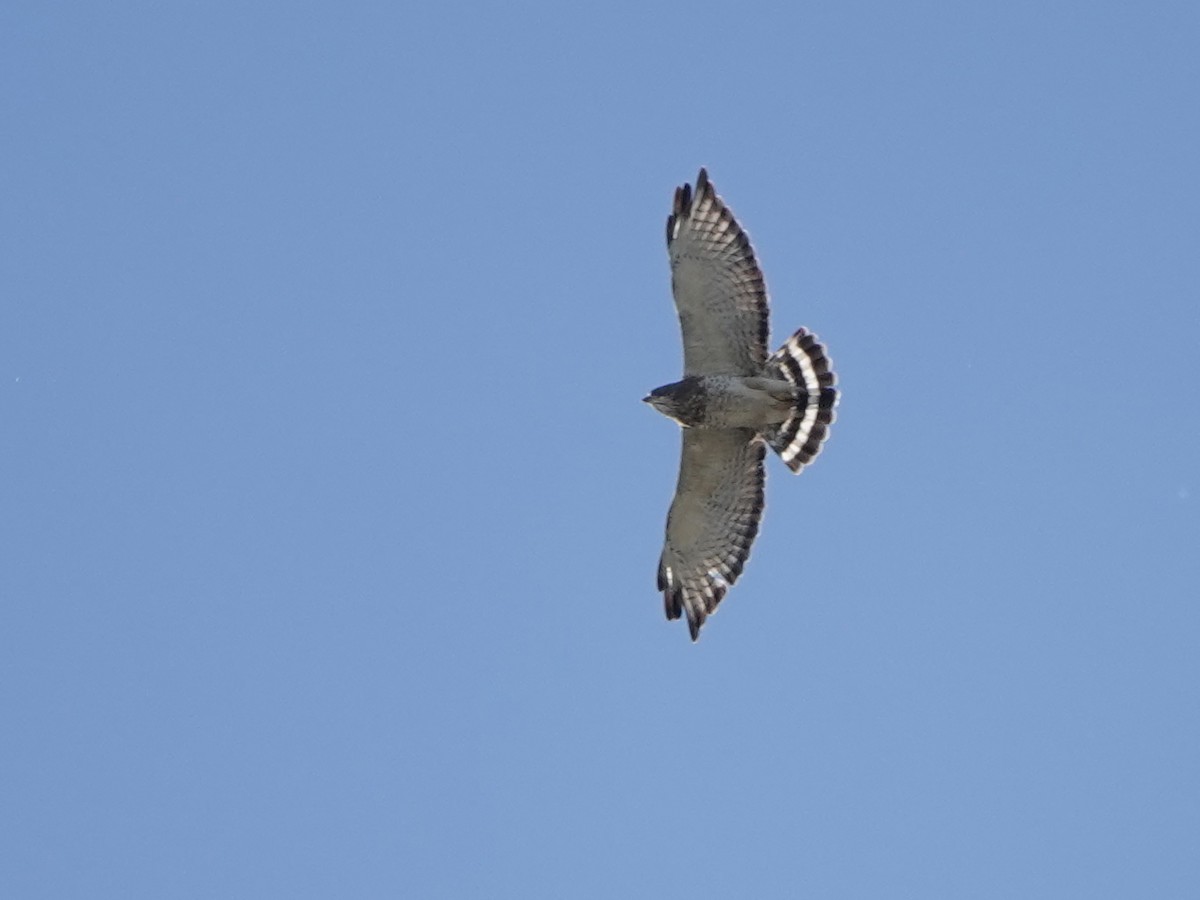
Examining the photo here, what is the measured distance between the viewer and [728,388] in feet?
47.6

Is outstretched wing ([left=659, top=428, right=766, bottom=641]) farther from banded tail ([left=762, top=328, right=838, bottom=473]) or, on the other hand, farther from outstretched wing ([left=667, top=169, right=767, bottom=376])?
outstretched wing ([left=667, top=169, right=767, bottom=376])

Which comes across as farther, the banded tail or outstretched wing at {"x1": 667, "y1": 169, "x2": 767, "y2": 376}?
the banded tail

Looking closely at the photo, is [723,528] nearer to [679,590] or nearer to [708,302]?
[679,590]

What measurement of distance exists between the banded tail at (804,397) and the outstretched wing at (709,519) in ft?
0.82

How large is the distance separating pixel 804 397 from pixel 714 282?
1.03 meters

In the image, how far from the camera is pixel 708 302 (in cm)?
1438

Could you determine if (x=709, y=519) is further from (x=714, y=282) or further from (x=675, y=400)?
(x=714, y=282)

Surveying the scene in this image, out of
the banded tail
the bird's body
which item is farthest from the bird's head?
the banded tail

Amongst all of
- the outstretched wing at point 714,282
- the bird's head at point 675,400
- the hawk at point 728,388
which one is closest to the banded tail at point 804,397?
→ the hawk at point 728,388

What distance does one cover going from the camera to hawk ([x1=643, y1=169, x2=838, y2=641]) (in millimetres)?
14352

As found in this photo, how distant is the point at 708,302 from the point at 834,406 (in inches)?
45.0

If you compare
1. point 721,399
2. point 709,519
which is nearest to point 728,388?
point 721,399

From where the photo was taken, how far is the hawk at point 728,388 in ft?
47.1

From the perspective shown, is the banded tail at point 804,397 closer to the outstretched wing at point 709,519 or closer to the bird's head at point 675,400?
the outstretched wing at point 709,519
